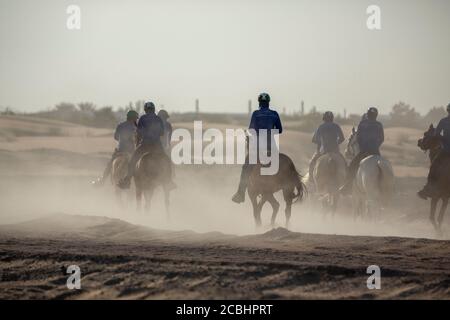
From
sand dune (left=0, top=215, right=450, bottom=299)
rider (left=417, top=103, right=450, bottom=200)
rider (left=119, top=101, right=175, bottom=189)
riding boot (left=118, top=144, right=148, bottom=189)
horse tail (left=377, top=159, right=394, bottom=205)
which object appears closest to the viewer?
sand dune (left=0, top=215, right=450, bottom=299)

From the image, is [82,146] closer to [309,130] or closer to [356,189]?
[309,130]

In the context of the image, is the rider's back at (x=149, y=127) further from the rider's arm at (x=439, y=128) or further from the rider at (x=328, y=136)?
the rider's arm at (x=439, y=128)

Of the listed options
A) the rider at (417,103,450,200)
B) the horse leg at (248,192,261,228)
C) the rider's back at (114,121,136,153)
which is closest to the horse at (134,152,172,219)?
the rider's back at (114,121,136,153)

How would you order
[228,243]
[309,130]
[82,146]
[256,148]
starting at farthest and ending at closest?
1. [309,130]
2. [82,146]
3. [256,148]
4. [228,243]

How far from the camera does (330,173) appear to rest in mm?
29297

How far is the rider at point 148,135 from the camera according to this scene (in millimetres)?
26719

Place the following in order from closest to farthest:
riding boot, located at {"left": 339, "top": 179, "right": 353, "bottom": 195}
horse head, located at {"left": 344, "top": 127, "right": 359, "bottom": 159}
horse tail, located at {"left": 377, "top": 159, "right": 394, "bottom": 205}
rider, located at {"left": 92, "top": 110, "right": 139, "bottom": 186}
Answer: horse tail, located at {"left": 377, "top": 159, "right": 394, "bottom": 205} < riding boot, located at {"left": 339, "top": 179, "right": 353, "bottom": 195} < horse head, located at {"left": 344, "top": 127, "right": 359, "bottom": 159} < rider, located at {"left": 92, "top": 110, "right": 139, "bottom": 186}

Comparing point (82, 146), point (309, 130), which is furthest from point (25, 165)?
point (309, 130)

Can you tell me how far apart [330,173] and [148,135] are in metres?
5.25

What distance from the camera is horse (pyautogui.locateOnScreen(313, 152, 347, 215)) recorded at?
29234mm

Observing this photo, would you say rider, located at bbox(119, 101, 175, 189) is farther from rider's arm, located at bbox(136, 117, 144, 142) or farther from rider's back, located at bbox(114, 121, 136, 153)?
rider's back, located at bbox(114, 121, 136, 153)

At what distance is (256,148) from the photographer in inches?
893

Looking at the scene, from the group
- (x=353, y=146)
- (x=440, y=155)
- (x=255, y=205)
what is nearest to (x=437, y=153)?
(x=440, y=155)
